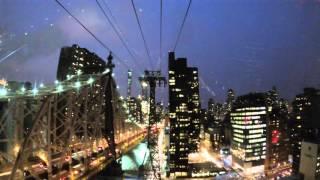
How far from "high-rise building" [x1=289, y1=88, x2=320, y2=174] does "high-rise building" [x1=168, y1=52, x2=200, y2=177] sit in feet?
31.5

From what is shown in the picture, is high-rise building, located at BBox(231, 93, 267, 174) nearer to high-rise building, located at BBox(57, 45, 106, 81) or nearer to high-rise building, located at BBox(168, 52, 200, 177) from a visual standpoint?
high-rise building, located at BBox(168, 52, 200, 177)

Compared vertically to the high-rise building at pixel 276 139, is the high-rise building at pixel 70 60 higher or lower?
higher

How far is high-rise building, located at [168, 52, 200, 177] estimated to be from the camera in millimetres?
38562

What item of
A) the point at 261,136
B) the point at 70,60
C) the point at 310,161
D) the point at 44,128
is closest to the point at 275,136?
the point at 261,136

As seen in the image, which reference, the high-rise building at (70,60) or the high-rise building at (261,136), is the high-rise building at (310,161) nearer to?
the high-rise building at (261,136)

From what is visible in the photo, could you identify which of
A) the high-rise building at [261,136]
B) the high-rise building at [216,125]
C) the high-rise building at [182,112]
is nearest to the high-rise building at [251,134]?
the high-rise building at [261,136]

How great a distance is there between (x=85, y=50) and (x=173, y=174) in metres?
14.8

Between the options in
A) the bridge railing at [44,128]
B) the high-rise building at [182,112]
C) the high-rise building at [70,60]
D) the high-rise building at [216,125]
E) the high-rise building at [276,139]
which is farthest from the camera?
the high-rise building at [216,125]

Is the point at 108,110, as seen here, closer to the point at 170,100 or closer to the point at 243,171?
the point at 170,100

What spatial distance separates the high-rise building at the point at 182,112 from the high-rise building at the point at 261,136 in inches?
213

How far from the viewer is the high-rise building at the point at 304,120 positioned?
108 ft

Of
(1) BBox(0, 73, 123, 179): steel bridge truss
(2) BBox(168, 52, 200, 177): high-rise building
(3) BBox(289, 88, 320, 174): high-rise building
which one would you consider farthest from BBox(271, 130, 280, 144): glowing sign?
(1) BBox(0, 73, 123, 179): steel bridge truss

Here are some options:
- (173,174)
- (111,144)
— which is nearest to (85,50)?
(173,174)

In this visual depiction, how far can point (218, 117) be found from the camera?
6512cm
